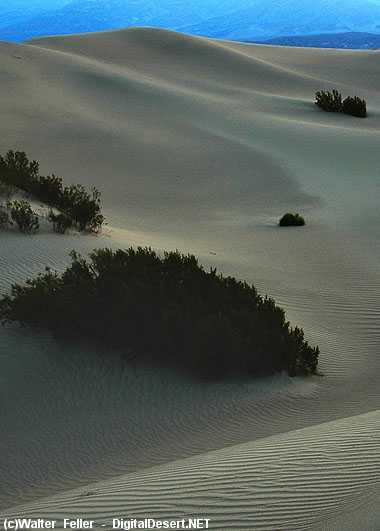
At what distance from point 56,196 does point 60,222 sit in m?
2.00

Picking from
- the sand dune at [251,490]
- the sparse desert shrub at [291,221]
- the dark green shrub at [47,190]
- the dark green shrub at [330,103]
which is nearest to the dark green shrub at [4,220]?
the dark green shrub at [47,190]

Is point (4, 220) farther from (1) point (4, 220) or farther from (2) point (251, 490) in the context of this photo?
(2) point (251, 490)

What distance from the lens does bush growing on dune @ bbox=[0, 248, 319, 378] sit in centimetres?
675

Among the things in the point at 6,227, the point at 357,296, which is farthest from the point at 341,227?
the point at 6,227

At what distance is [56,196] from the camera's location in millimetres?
12891

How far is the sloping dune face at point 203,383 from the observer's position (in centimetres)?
418

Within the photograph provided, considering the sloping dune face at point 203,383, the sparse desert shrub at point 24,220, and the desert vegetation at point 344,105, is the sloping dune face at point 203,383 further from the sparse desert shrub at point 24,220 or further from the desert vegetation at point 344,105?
the desert vegetation at point 344,105

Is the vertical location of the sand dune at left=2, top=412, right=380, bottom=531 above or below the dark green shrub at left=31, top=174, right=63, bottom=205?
below

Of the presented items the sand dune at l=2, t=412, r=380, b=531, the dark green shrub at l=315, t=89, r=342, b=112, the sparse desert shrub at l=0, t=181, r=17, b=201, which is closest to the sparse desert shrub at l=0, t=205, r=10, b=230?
the sparse desert shrub at l=0, t=181, r=17, b=201

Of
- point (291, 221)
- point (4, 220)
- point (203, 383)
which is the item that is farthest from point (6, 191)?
point (203, 383)

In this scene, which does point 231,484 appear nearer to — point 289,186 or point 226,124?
point 289,186

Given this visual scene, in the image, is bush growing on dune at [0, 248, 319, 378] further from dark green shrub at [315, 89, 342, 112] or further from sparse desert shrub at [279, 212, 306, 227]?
dark green shrub at [315, 89, 342, 112]

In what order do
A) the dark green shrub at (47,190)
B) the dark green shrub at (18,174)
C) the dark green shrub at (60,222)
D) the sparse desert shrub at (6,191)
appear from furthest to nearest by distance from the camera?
the dark green shrub at (18,174) → the dark green shrub at (47,190) → the sparse desert shrub at (6,191) → the dark green shrub at (60,222)

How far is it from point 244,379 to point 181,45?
38.1m
